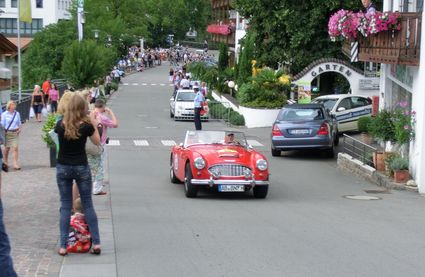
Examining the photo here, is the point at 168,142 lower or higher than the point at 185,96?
lower

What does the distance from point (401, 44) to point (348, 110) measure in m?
11.0

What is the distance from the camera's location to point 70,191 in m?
9.55

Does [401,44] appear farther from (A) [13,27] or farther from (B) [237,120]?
(A) [13,27]

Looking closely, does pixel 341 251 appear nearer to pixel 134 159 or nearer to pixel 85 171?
pixel 85 171

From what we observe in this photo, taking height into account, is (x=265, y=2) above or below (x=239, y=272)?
above

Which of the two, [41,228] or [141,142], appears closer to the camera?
[41,228]

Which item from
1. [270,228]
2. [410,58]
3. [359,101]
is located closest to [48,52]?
[359,101]

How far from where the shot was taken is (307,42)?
37.4 meters

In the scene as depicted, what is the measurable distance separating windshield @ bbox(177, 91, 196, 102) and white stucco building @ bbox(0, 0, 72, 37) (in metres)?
66.3

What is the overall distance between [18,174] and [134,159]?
5498 millimetres

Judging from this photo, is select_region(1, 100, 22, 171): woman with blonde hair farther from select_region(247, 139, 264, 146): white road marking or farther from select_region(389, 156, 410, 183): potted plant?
select_region(247, 139, 264, 146): white road marking

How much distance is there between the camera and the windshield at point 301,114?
24.9m

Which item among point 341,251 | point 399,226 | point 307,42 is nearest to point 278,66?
point 307,42

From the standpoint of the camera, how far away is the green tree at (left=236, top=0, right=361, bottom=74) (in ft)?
120
